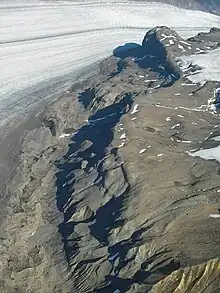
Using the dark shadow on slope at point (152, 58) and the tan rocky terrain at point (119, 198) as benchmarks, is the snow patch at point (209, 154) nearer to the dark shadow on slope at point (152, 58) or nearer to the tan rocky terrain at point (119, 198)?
the tan rocky terrain at point (119, 198)

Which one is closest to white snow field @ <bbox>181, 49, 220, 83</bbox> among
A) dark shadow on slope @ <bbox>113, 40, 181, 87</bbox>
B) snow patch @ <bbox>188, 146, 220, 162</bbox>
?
dark shadow on slope @ <bbox>113, 40, 181, 87</bbox>

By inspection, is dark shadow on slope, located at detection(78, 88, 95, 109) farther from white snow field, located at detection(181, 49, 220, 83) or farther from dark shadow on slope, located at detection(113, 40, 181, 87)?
white snow field, located at detection(181, 49, 220, 83)

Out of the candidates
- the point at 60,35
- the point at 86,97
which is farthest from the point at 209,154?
the point at 60,35

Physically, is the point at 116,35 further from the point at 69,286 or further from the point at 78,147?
the point at 69,286

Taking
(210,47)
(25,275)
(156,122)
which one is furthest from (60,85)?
(25,275)

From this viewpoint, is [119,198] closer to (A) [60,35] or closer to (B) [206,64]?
(B) [206,64]

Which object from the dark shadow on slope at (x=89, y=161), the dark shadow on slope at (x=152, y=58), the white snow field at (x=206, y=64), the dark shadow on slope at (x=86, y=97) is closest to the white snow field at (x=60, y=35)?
the dark shadow on slope at (x=152, y=58)
